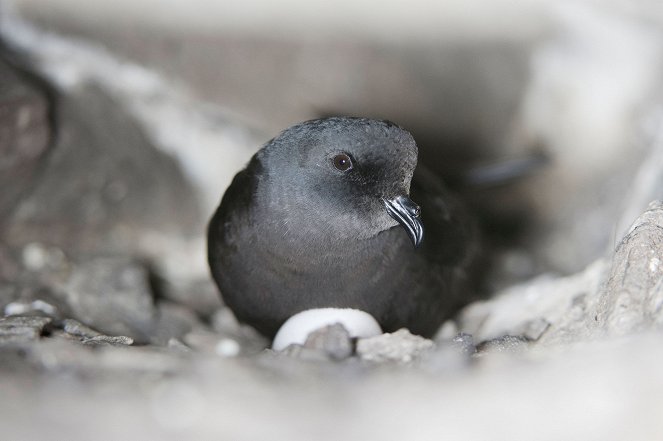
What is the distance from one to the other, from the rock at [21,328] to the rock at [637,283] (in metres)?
1.80

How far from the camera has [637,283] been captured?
2441 mm

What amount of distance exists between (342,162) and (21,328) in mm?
1217

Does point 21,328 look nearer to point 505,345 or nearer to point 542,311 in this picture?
point 505,345

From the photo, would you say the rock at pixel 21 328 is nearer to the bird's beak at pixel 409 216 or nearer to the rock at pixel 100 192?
the rock at pixel 100 192

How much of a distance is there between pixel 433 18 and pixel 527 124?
41.4 inches

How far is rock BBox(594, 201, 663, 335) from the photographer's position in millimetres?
2270

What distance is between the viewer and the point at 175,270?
426cm

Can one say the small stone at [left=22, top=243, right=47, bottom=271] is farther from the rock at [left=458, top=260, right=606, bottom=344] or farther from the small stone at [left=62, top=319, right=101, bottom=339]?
the rock at [left=458, top=260, right=606, bottom=344]

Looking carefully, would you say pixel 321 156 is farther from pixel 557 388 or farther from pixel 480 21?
pixel 480 21

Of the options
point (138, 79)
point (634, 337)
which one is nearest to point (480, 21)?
point (138, 79)

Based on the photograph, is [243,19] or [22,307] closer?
[22,307]

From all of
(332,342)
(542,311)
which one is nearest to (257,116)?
(542,311)

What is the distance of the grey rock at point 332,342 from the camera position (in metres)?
2.61

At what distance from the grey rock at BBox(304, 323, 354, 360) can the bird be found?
0.18 m
